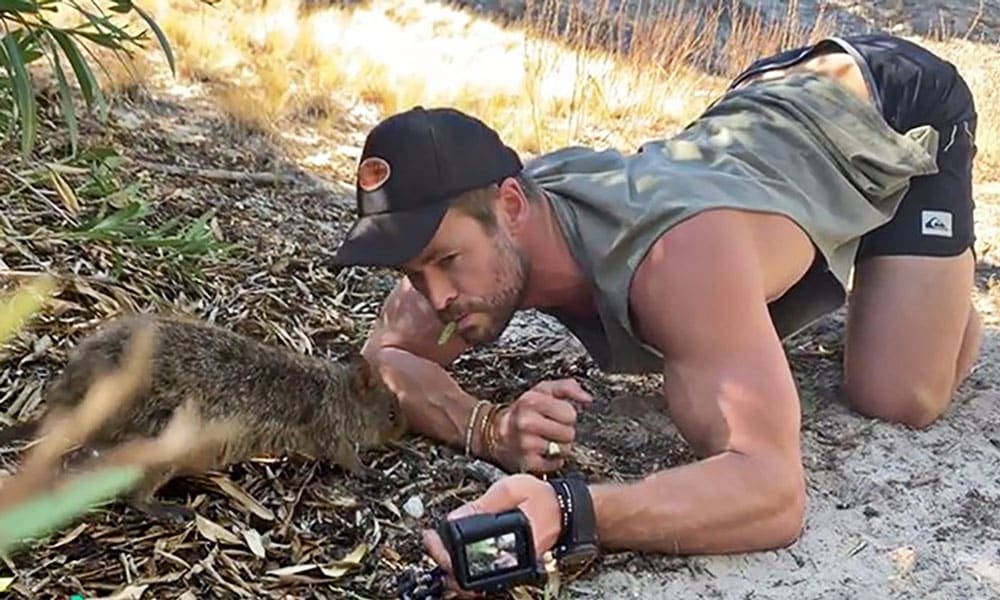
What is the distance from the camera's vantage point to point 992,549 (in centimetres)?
336

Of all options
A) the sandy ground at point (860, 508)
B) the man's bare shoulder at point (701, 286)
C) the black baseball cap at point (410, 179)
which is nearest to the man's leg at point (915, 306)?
the sandy ground at point (860, 508)

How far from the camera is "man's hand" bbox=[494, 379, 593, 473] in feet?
10.6

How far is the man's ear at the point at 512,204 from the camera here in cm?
334

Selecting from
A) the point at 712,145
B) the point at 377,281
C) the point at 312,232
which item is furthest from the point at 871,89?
the point at 312,232

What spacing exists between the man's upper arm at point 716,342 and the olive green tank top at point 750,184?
8cm

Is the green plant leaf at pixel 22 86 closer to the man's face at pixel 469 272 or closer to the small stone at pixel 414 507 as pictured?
the man's face at pixel 469 272

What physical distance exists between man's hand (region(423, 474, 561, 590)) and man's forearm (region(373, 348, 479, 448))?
67 cm

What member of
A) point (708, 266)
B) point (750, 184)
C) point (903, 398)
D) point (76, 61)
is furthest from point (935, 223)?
point (76, 61)

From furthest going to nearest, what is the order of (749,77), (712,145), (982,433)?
(749,77)
(982,433)
(712,145)

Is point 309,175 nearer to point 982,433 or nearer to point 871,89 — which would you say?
point 871,89

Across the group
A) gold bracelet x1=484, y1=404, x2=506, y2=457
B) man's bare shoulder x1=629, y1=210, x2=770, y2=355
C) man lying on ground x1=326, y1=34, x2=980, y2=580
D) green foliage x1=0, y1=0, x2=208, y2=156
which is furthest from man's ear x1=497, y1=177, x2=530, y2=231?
green foliage x1=0, y1=0, x2=208, y2=156

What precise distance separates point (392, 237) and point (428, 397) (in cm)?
63

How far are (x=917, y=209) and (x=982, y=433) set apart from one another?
747 millimetres

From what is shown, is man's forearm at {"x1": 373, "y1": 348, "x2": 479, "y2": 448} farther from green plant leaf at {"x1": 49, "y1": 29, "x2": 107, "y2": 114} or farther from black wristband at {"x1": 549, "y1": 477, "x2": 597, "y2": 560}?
green plant leaf at {"x1": 49, "y1": 29, "x2": 107, "y2": 114}
